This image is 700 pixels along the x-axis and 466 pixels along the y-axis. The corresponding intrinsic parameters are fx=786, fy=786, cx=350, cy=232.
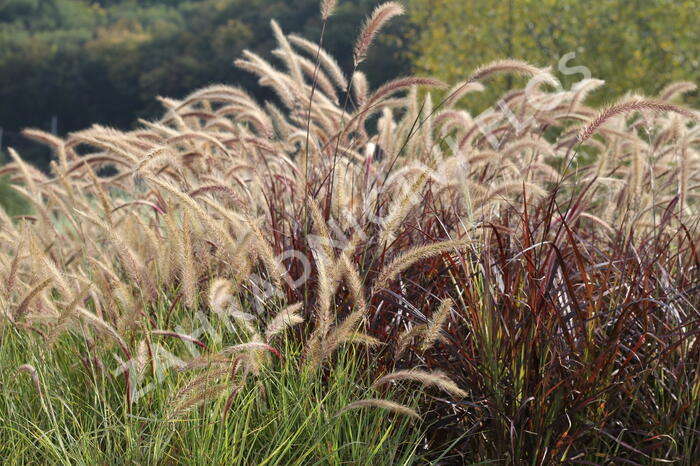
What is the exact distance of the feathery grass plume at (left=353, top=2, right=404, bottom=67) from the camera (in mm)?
2533

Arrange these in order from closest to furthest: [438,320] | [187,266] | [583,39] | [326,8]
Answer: [438,320] < [187,266] < [326,8] < [583,39]

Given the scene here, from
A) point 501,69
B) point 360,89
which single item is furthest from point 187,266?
point 360,89

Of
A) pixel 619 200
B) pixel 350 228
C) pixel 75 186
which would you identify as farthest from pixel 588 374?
pixel 75 186

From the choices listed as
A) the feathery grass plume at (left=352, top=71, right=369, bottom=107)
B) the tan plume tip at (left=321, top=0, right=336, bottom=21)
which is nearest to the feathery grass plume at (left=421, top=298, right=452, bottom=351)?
the tan plume tip at (left=321, top=0, right=336, bottom=21)

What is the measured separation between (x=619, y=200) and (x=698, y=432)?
58.3 inches

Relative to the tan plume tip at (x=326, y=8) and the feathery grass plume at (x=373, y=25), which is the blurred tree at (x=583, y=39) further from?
the tan plume tip at (x=326, y=8)

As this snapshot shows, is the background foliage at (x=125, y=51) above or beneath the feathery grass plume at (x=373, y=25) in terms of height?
beneath

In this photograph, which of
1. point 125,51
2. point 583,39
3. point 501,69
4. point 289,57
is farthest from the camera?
point 125,51

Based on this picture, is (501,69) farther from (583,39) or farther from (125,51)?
(125,51)

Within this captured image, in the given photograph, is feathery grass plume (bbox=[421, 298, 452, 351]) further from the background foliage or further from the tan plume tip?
the background foliage

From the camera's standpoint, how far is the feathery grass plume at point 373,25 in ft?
8.31

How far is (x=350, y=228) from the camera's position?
272 centimetres

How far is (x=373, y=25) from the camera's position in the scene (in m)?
2.53

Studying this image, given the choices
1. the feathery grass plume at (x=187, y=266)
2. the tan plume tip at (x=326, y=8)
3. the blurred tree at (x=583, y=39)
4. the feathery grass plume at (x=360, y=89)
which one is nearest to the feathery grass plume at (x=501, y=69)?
the tan plume tip at (x=326, y=8)
